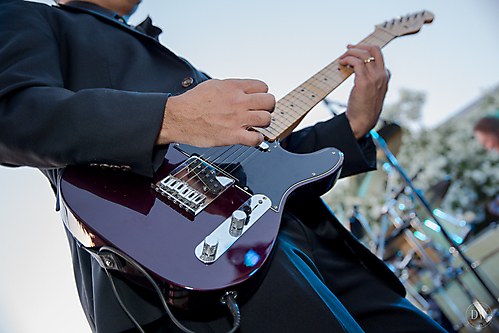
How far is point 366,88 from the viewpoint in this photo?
1.12 meters

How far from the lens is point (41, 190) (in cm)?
138

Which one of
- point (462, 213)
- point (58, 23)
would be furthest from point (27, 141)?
point (462, 213)

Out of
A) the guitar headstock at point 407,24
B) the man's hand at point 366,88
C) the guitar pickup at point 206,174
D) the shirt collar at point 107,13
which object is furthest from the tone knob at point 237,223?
the guitar headstock at point 407,24

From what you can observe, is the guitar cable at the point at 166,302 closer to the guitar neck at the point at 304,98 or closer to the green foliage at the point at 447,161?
the guitar neck at the point at 304,98

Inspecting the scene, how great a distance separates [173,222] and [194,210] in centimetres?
5

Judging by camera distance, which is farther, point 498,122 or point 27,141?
point 498,122

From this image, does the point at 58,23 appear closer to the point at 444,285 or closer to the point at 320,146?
the point at 320,146

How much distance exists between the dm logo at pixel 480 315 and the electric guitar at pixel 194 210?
2.06 metres

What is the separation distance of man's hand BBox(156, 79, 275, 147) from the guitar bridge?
0.10 meters

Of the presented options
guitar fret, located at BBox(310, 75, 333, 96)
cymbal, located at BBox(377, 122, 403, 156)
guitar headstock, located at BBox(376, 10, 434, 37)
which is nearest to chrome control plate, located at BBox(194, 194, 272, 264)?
guitar fret, located at BBox(310, 75, 333, 96)

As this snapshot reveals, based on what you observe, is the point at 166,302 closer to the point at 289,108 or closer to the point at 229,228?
the point at 229,228

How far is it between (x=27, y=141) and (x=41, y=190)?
99 cm

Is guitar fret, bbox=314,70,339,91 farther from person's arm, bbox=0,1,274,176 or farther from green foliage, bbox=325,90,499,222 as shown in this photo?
green foliage, bbox=325,90,499,222

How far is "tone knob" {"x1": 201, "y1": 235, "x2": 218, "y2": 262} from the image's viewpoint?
1.78ft
